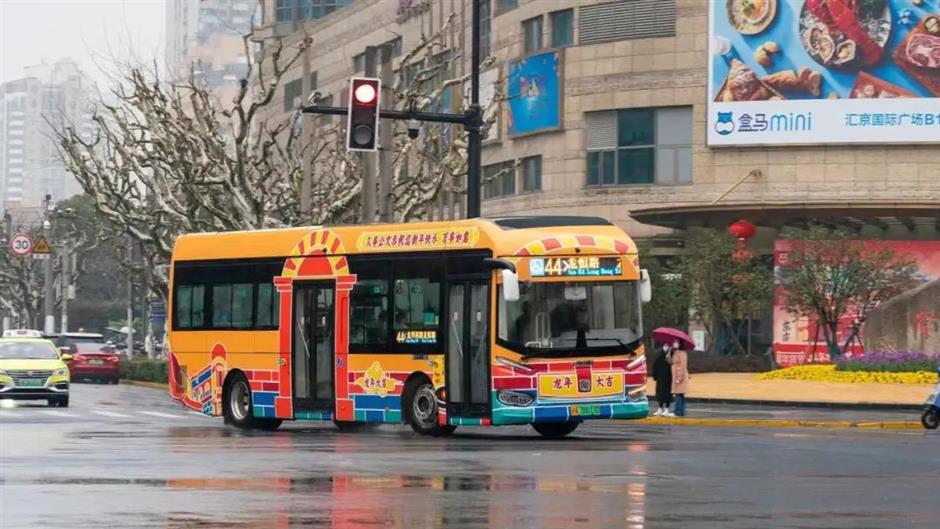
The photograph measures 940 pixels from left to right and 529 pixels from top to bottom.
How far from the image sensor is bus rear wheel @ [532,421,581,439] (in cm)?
2725

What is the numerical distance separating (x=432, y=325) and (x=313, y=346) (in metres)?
2.70

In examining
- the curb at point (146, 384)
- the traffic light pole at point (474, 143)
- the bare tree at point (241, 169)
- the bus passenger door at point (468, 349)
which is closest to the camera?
the bus passenger door at point (468, 349)

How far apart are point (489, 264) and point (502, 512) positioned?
1145 centimetres

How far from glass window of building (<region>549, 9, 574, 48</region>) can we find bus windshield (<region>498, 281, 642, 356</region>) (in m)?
41.7

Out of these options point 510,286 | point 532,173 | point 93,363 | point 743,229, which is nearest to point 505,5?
point 532,173

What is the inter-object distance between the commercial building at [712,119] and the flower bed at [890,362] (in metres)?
14.2

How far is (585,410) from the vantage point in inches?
1009

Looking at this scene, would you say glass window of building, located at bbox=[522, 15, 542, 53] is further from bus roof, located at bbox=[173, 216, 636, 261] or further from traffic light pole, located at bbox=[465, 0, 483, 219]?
bus roof, located at bbox=[173, 216, 636, 261]

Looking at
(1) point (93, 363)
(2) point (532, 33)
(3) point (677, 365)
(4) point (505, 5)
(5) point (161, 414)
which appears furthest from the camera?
(4) point (505, 5)

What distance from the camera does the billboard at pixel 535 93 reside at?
67.1m

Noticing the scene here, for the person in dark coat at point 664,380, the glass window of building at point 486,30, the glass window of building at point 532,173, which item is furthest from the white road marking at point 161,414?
the glass window of building at point 486,30

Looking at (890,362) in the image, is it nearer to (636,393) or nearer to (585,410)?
(636,393)

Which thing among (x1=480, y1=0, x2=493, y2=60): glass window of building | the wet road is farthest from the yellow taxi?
(x1=480, y1=0, x2=493, y2=60): glass window of building

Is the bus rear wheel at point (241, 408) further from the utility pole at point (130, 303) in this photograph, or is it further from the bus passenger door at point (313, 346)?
the utility pole at point (130, 303)
